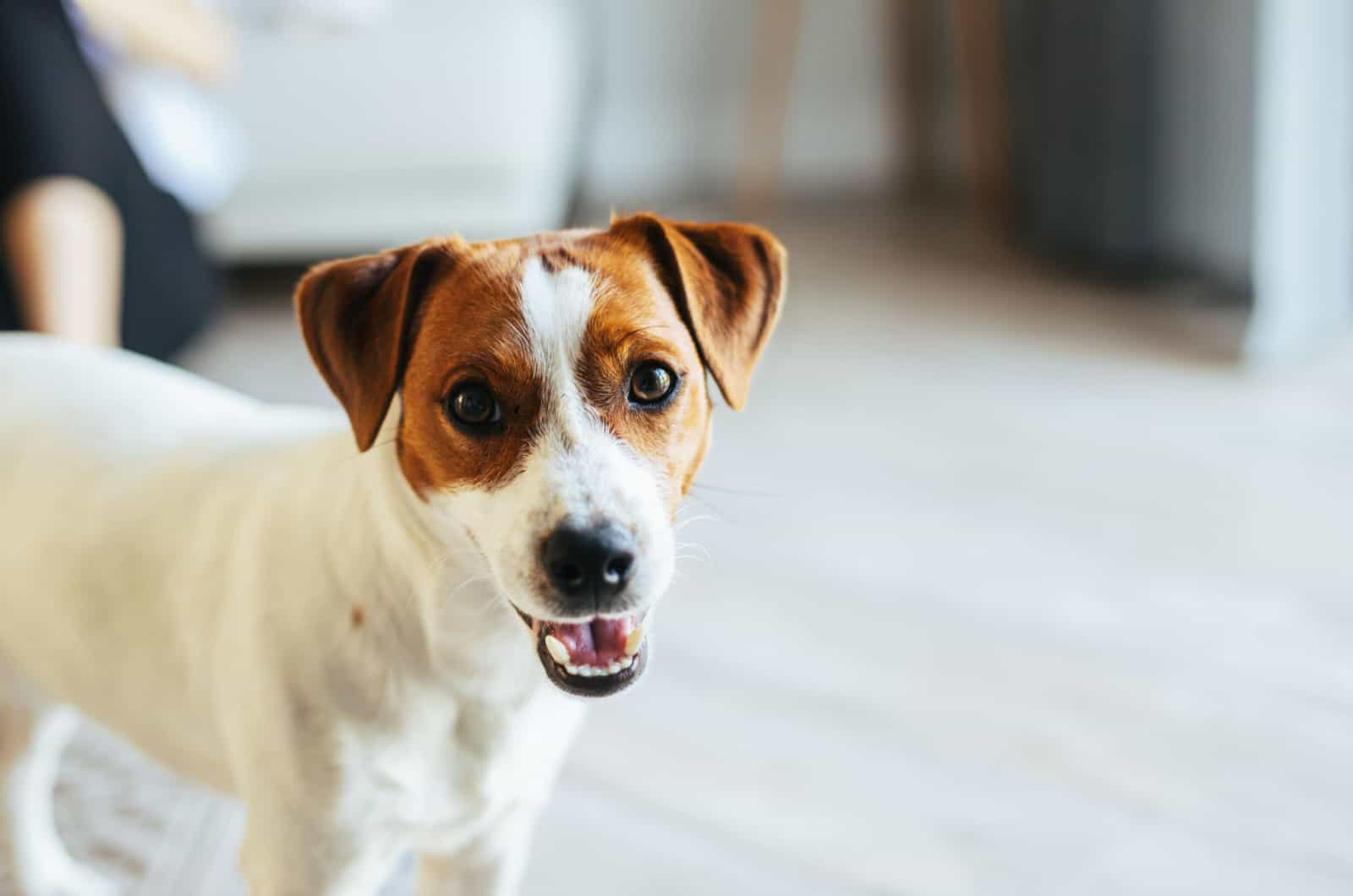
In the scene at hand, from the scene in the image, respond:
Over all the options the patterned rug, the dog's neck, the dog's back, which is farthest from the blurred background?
the dog's neck

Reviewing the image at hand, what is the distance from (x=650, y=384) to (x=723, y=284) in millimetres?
137

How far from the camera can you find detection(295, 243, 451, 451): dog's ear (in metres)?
0.97

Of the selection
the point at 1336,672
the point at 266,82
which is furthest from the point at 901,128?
the point at 1336,672

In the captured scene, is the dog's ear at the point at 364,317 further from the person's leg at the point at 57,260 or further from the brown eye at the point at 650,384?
the person's leg at the point at 57,260

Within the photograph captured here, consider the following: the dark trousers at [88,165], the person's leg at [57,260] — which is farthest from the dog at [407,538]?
the dark trousers at [88,165]

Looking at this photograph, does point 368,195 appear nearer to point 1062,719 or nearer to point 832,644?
point 832,644

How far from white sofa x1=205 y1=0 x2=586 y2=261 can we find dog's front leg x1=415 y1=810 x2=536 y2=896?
81.6 inches

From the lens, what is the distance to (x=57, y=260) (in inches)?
73.9

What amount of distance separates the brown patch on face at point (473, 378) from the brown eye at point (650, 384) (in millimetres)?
73

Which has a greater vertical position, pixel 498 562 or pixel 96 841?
pixel 498 562

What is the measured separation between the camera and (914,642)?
184 centimetres

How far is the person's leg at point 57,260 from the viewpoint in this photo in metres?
1.86

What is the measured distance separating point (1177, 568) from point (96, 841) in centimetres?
149

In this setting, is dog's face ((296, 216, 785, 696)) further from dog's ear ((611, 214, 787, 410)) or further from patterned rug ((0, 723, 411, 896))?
patterned rug ((0, 723, 411, 896))
